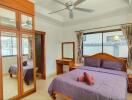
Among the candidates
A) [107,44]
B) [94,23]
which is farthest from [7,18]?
[107,44]

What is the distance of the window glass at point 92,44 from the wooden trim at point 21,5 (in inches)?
113

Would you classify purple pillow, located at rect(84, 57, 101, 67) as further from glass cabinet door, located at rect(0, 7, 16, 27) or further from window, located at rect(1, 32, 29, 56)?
glass cabinet door, located at rect(0, 7, 16, 27)

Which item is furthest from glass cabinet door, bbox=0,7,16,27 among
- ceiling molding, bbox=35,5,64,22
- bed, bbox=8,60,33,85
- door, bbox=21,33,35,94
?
ceiling molding, bbox=35,5,64,22

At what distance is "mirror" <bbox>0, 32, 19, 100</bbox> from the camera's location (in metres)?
2.49

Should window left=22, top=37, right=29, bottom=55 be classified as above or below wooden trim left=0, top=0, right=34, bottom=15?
below

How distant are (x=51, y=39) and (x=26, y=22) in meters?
2.20

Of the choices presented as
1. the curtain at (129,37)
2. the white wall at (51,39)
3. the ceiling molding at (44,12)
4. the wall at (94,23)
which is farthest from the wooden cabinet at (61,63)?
the curtain at (129,37)

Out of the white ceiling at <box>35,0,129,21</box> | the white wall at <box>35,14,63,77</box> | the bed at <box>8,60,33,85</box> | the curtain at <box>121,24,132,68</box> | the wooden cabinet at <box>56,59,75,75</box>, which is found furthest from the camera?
the wooden cabinet at <box>56,59,75,75</box>

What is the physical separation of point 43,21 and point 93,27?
2.24 meters

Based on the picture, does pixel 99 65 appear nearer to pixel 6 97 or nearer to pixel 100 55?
pixel 100 55

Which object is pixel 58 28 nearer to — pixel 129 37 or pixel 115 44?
pixel 115 44

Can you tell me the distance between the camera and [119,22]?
159 inches

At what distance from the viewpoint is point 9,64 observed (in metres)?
2.60

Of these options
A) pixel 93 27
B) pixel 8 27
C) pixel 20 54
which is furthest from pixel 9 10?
pixel 93 27
